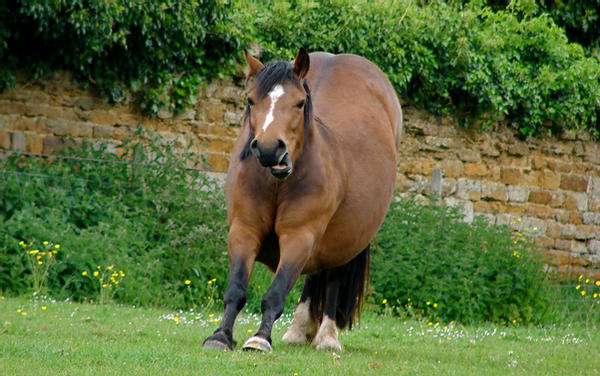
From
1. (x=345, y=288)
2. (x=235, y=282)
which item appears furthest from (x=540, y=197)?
(x=235, y=282)

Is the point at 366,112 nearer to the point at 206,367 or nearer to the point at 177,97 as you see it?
the point at 206,367

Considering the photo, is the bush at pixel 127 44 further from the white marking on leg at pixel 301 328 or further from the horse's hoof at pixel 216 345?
the horse's hoof at pixel 216 345

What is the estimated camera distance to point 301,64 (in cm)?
501

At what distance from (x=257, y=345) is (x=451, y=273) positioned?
18.0ft

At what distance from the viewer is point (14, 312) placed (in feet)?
22.6

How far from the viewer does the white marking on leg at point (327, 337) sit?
577 centimetres

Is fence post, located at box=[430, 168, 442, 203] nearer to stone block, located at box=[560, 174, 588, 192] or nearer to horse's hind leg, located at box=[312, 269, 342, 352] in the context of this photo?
stone block, located at box=[560, 174, 588, 192]

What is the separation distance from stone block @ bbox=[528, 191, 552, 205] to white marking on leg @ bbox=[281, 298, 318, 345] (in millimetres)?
9231

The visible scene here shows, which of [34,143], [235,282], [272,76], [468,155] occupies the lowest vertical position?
[468,155]

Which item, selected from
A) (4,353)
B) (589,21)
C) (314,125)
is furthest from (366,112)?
(589,21)

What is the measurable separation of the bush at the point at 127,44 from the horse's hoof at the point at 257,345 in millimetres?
5696

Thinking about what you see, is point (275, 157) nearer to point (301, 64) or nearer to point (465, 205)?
point (301, 64)

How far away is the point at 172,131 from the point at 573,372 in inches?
280

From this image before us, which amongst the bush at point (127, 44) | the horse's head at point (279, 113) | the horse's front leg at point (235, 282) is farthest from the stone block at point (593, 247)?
the horse's front leg at point (235, 282)
